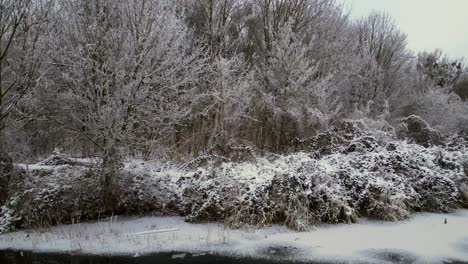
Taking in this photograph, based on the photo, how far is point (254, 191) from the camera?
29.2 ft

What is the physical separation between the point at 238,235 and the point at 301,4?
14.2 meters

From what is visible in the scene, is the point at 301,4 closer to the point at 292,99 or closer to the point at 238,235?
the point at 292,99

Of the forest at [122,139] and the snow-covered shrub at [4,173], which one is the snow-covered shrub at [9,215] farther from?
the snow-covered shrub at [4,173]

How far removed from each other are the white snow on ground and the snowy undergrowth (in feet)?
1.13

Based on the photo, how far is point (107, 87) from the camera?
28.6 ft

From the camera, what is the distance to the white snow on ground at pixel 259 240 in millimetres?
7138

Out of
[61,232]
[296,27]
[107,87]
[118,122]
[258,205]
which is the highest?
[296,27]

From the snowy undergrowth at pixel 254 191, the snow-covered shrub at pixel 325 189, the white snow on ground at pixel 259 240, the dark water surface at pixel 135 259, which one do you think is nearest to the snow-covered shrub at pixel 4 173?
the snowy undergrowth at pixel 254 191

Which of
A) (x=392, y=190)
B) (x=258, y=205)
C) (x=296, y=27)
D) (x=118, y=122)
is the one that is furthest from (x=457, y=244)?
(x=296, y=27)

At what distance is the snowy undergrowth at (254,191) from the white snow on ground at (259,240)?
344 millimetres

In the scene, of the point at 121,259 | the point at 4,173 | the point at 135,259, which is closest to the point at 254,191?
the point at 135,259

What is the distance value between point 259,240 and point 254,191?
138cm

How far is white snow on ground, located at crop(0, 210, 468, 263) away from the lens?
7138mm

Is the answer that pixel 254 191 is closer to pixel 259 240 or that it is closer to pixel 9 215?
pixel 259 240
